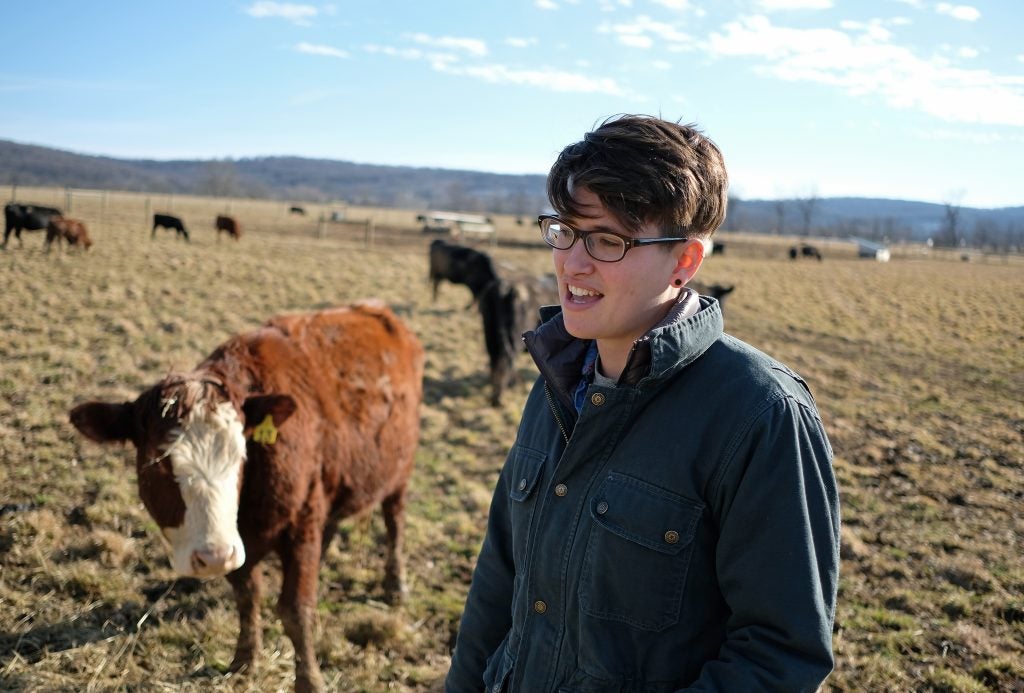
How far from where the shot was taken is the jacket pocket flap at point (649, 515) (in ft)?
4.35

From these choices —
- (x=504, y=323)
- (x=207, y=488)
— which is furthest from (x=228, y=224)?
(x=207, y=488)

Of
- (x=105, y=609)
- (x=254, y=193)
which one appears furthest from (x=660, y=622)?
(x=254, y=193)

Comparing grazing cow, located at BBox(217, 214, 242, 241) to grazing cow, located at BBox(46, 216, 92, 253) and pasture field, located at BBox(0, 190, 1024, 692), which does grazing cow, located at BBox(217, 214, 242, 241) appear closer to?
grazing cow, located at BBox(46, 216, 92, 253)

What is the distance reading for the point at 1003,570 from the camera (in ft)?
16.1

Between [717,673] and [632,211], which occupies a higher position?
[632,211]

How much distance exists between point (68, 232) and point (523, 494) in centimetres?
2333

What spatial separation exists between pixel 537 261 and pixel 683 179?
29.2m

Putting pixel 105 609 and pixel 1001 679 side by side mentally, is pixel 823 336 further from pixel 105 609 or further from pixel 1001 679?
pixel 105 609

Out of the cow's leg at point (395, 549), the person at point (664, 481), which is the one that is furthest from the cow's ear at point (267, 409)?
the person at point (664, 481)

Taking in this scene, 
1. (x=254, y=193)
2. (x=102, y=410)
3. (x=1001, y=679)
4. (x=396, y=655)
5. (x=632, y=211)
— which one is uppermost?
(x=254, y=193)

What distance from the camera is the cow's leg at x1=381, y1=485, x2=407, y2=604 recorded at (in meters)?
4.55

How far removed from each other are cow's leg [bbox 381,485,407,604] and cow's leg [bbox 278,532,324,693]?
104 centimetres

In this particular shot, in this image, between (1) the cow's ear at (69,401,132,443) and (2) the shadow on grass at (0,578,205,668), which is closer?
(1) the cow's ear at (69,401,132,443)

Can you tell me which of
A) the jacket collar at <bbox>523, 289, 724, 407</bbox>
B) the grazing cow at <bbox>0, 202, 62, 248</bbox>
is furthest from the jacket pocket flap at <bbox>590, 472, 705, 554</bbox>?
the grazing cow at <bbox>0, 202, 62, 248</bbox>
